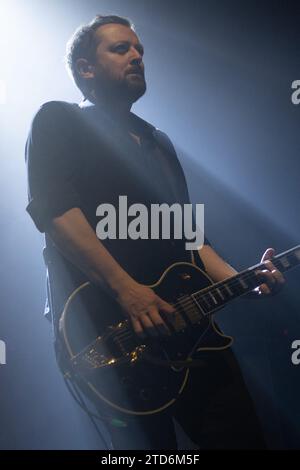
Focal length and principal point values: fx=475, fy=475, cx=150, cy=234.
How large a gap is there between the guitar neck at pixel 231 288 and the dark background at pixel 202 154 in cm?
53

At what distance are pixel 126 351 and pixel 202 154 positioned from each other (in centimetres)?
128

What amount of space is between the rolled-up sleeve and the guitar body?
0.20 metres

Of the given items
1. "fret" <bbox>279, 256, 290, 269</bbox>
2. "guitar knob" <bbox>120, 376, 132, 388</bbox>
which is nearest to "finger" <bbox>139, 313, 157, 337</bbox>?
"guitar knob" <bbox>120, 376, 132, 388</bbox>

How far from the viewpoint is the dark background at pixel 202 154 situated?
1.73 metres

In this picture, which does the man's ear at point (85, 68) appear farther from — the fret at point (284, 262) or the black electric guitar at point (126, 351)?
the fret at point (284, 262)

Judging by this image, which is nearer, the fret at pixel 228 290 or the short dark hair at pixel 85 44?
the fret at pixel 228 290

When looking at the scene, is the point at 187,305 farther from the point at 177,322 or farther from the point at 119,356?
the point at 119,356

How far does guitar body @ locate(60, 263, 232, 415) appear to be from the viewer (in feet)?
3.37

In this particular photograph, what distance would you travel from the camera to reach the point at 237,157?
215 centimetres

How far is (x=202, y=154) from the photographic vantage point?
213cm

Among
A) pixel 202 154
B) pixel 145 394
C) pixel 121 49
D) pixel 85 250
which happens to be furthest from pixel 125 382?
pixel 202 154

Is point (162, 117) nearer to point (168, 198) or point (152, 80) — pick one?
point (152, 80)

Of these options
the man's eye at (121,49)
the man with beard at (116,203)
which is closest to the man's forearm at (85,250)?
the man with beard at (116,203)

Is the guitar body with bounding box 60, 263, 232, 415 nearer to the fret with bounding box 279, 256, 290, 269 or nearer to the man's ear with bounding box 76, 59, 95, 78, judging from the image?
the fret with bounding box 279, 256, 290, 269
